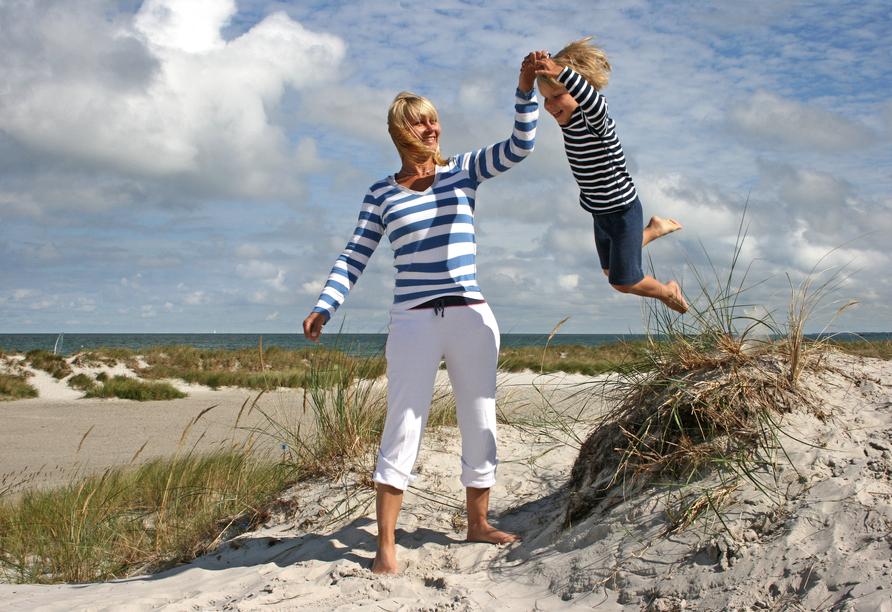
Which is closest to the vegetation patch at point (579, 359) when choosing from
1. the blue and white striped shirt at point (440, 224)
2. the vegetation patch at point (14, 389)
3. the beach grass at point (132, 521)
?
the blue and white striped shirt at point (440, 224)

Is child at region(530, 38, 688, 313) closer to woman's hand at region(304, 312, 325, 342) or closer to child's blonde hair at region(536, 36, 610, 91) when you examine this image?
child's blonde hair at region(536, 36, 610, 91)

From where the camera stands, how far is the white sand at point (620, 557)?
1829 millimetres

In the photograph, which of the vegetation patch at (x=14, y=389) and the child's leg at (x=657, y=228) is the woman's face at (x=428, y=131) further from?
the vegetation patch at (x=14, y=389)

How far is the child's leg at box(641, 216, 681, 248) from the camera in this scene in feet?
11.3

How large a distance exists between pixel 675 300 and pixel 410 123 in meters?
1.80

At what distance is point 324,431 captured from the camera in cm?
414

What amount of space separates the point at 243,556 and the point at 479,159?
2637 mm

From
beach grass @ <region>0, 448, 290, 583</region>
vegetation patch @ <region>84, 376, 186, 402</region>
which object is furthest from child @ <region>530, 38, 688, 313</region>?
vegetation patch @ <region>84, 376, 186, 402</region>

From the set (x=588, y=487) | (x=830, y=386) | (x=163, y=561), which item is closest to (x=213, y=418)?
(x=163, y=561)

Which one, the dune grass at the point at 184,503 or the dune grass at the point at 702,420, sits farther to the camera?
the dune grass at the point at 184,503

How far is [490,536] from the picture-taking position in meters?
2.79

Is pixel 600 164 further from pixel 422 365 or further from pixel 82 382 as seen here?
pixel 82 382

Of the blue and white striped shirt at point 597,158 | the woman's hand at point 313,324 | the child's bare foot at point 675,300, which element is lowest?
the woman's hand at point 313,324

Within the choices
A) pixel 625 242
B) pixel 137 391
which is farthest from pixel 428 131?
pixel 137 391
